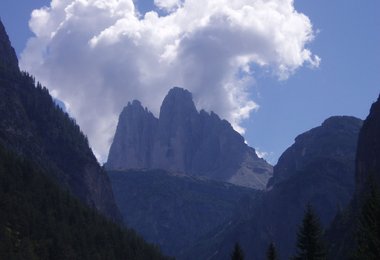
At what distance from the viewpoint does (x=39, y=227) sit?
171500 millimetres

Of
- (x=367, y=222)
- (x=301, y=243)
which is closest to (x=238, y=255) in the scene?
(x=301, y=243)

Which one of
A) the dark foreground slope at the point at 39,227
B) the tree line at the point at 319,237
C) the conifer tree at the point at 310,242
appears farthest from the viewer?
the dark foreground slope at the point at 39,227

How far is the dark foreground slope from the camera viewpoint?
509ft

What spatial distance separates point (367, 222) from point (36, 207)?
14227cm

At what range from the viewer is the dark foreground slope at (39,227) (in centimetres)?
15525

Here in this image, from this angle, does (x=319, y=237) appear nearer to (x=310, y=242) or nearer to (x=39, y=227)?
(x=310, y=242)

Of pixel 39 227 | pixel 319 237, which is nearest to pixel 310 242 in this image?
pixel 319 237

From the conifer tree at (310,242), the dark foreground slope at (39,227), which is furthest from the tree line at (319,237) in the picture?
the dark foreground slope at (39,227)

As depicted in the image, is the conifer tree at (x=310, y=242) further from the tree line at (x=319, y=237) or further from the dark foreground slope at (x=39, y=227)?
the dark foreground slope at (x=39, y=227)

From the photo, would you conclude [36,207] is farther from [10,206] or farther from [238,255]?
[238,255]

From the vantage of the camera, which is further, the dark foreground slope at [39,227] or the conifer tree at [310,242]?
the dark foreground slope at [39,227]

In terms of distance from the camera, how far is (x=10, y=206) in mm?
168500

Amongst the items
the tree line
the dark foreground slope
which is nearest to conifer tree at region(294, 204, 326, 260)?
the tree line

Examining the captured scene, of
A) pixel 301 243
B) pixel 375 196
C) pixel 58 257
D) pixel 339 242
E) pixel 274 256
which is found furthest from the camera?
pixel 339 242
